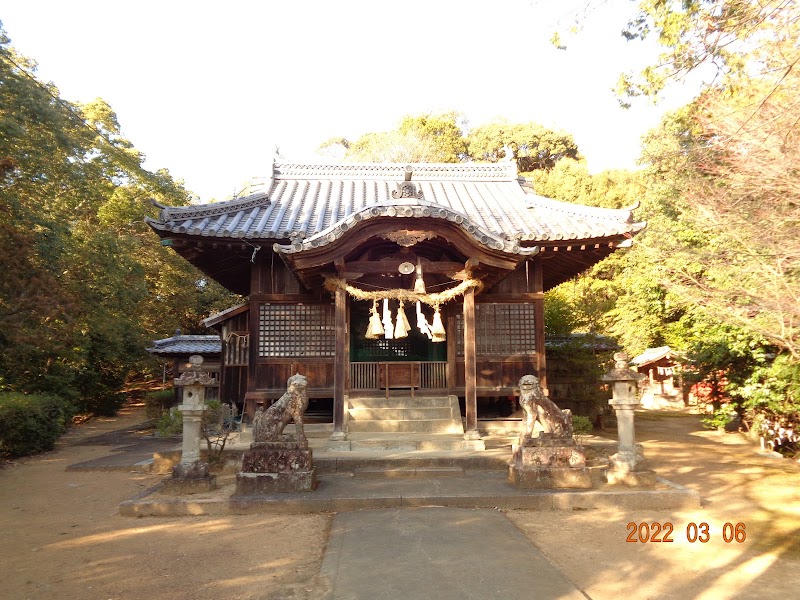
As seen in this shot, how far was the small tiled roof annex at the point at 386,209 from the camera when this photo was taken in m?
8.69

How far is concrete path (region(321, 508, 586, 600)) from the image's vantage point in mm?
4152

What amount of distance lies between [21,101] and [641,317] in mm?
22322

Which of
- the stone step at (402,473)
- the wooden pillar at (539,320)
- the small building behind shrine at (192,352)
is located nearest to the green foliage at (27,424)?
the small building behind shrine at (192,352)


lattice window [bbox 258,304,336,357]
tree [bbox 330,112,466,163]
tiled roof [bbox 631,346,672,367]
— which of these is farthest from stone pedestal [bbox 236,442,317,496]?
tree [bbox 330,112,466,163]

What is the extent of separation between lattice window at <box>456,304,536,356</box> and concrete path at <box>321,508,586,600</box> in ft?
17.5

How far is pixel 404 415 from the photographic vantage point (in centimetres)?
1047

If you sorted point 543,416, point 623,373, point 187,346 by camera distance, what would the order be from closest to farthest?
point 543,416, point 623,373, point 187,346

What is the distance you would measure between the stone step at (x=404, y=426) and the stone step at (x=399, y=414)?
0.14 metres

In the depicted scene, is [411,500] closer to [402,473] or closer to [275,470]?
[402,473]

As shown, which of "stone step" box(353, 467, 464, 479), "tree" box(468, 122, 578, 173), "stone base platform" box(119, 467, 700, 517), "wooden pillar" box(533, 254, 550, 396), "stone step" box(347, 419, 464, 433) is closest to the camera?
"stone base platform" box(119, 467, 700, 517)

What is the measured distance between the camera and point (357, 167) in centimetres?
1512

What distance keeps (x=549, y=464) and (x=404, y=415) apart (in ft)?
12.8

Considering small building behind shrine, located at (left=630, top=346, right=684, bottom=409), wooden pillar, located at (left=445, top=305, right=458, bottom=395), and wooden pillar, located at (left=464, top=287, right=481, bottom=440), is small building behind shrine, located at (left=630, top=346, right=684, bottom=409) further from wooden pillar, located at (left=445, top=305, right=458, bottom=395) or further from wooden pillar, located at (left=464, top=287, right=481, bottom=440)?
wooden pillar, located at (left=464, top=287, right=481, bottom=440)

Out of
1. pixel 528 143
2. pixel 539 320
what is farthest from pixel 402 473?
pixel 528 143
